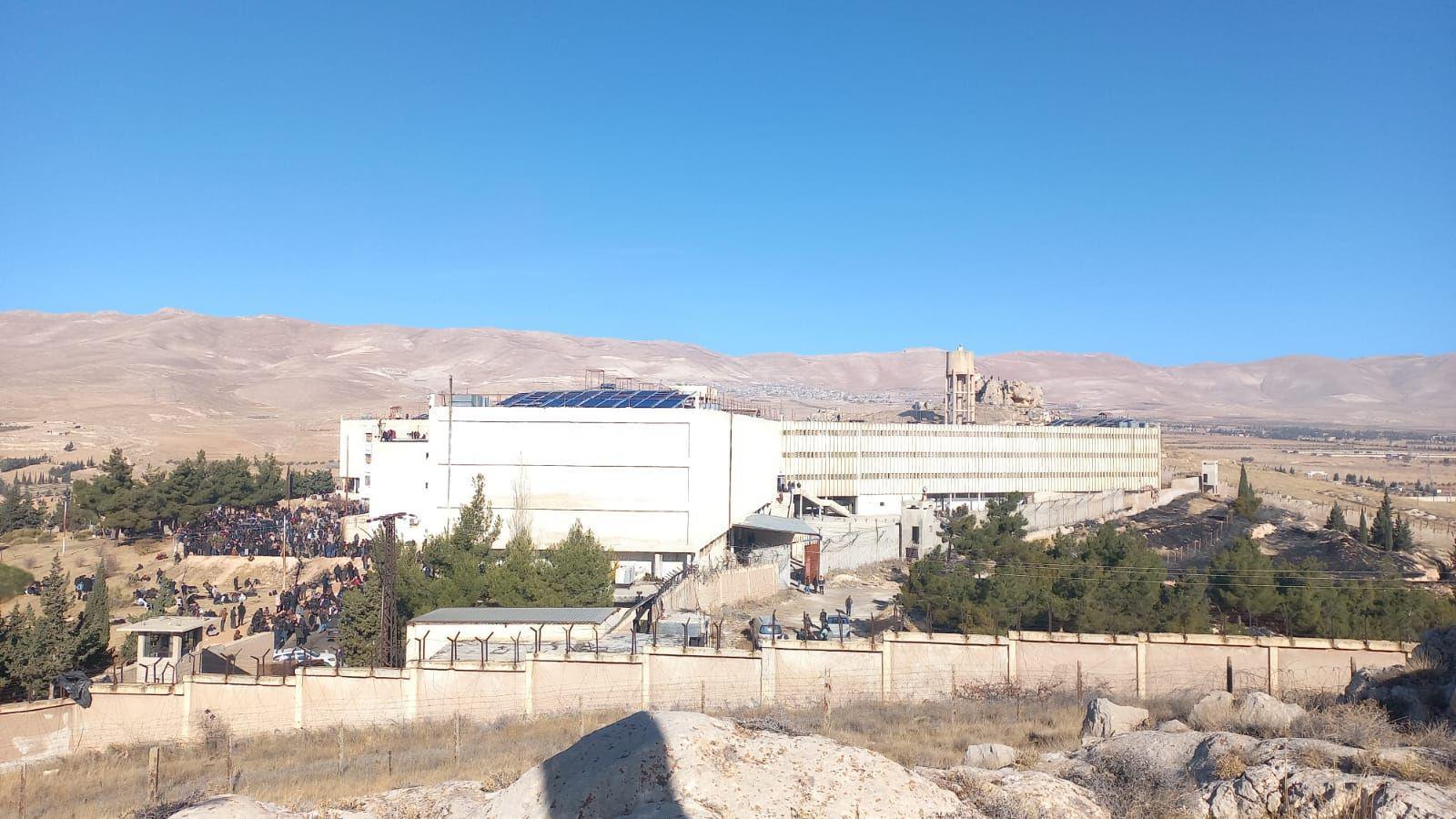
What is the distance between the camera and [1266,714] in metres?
13.1

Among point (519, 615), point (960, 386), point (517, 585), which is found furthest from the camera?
point (960, 386)

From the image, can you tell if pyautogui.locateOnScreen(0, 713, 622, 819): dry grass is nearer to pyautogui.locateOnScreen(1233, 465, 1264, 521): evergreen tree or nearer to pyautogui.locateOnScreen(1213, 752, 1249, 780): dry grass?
pyautogui.locateOnScreen(1213, 752, 1249, 780): dry grass

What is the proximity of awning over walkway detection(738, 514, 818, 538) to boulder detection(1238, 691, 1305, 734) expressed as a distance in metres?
35.4

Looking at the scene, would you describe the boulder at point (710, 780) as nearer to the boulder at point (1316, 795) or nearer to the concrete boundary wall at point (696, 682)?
the boulder at point (1316, 795)

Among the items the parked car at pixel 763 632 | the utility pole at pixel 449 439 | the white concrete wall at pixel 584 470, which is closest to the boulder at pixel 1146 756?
the parked car at pixel 763 632

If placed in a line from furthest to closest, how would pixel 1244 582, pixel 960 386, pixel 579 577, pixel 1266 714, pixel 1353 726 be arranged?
1. pixel 960 386
2. pixel 1244 582
3. pixel 579 577
4. pixel 1266 714
5. pixel 1353 726

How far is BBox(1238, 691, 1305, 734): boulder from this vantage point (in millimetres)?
12766

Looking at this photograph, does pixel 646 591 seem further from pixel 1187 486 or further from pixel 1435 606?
pixel 1187 486

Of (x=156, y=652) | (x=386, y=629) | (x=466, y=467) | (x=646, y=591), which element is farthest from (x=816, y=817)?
(x=466, y=467)

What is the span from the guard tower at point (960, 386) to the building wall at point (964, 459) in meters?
12.3

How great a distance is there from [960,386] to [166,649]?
8475cm

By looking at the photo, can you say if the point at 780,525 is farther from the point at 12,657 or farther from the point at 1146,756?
the point at 1146,756

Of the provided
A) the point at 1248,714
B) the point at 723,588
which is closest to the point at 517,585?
the point at 723,588

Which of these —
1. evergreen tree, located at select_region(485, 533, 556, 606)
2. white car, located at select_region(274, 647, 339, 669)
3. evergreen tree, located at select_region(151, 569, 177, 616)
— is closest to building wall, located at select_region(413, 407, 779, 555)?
evergreen tree, located at select_region(151, 569, 177, 616)
